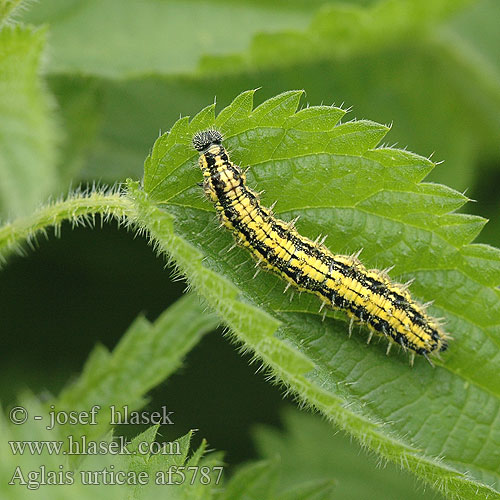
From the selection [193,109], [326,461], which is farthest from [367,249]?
[193,109]

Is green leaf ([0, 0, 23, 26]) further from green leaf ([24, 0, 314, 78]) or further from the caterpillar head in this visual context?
green leaf ([24, 0, 314, 78])

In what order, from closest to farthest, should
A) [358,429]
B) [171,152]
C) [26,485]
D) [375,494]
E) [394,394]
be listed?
[26,485]
[358,429]
[171,152]
[394,394]
[375,494]

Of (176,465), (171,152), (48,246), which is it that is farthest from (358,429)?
(48,246)

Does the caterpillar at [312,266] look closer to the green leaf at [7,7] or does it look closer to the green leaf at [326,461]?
the green leaf at [7,7]

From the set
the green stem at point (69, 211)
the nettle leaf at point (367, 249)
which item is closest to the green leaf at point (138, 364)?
the nettle leaf at point (367, 249)

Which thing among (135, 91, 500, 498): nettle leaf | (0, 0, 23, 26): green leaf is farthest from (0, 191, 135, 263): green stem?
(0, 0, 23, 26): green leaf

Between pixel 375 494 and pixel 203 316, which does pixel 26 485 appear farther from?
pixel 375 494

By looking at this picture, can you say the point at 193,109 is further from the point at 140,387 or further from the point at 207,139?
the point at 140,387
